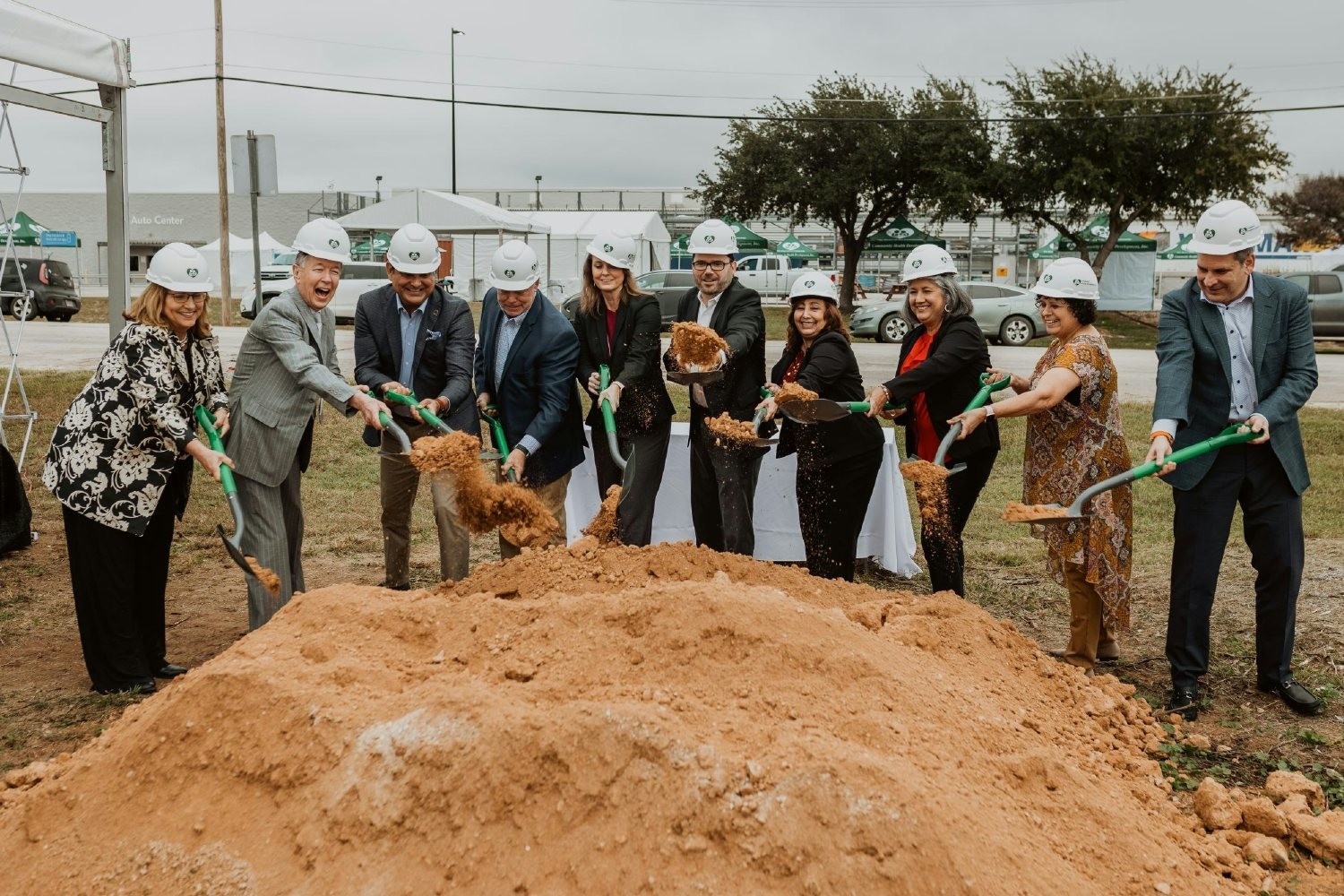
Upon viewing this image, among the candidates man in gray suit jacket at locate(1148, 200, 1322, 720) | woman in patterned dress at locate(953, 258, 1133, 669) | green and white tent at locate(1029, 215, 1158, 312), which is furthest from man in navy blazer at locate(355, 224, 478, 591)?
green and white tent at locate(1029, 215, 1158, 312)

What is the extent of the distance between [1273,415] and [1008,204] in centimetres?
2450

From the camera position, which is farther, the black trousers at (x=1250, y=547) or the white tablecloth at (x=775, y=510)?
the white tablecloth at (x=775, y=510)

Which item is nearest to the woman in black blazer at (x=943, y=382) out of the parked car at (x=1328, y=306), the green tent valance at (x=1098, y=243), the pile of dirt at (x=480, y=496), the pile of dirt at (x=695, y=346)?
the pile of dirt at (x=695, y=346)

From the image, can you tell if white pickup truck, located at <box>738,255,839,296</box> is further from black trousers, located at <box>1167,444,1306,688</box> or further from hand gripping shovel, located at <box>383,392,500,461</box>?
black trousers, located at <box>1167,444,1306,688</box>

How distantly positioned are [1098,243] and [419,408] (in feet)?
84.2

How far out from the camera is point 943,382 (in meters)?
4.80

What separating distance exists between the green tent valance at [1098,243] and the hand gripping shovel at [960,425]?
2378 centimetres

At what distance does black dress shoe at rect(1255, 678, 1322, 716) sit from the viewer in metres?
4.12

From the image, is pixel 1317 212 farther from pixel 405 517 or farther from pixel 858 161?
pixel 405 517

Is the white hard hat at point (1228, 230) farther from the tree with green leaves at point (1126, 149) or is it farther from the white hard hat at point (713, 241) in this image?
the tree with green leaves at point (1126, 149)

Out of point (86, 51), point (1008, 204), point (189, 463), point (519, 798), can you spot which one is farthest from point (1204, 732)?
point (1008, 204)

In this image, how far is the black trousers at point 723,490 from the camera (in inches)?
204

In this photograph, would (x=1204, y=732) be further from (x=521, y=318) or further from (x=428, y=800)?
(x=521, y=318)

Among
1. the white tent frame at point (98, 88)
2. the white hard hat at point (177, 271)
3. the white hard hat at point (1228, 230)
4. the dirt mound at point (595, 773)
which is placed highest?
the white tent frame at point (98, 88)
